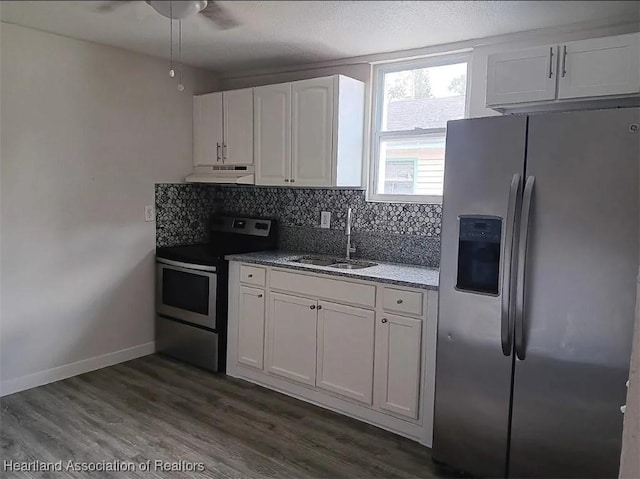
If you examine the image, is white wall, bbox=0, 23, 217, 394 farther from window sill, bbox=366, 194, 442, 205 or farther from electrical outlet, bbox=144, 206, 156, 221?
window sill, bbox=366, 194, 442, 205

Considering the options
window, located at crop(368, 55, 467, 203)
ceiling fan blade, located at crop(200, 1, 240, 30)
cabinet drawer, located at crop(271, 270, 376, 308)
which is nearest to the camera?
ceiling fan blade, located at crop(200, 1, 240, 30)

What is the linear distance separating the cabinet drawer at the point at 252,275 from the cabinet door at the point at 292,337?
0.45ft

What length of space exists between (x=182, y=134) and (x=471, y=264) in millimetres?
2639

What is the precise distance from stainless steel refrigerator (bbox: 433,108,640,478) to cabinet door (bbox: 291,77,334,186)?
3.82ft

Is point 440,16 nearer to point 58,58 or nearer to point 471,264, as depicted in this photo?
point 471,264

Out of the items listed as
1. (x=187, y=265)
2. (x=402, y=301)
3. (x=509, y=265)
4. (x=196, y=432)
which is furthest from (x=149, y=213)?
(x=509, y=265)

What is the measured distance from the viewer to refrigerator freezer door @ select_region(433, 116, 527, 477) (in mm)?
2221

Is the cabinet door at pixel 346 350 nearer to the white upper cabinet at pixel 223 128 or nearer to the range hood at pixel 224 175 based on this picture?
the range hood at pixel 224 175

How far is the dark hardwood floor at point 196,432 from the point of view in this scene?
2477 mm

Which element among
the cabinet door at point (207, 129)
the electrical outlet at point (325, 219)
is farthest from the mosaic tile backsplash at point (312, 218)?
the cabinet door at point (207, 129)

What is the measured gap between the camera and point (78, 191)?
135 inches

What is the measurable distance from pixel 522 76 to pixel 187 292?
261 cm

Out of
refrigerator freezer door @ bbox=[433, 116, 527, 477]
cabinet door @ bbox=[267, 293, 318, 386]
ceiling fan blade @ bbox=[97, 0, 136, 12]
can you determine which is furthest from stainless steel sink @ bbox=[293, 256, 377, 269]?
ceiling fan blade @ bbox=[97, 0, 136, 12]

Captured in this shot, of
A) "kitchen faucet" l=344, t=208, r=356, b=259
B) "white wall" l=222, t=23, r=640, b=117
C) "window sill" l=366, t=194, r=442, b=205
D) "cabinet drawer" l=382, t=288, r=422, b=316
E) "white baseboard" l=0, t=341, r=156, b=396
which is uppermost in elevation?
"white wall" l=222, t=23, r=640, b=117
